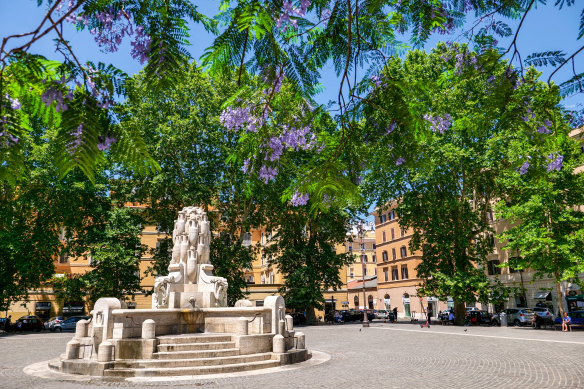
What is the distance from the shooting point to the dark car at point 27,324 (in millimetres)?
36312

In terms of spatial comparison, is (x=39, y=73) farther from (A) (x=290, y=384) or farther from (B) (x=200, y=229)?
(B) (x=200, y=229)

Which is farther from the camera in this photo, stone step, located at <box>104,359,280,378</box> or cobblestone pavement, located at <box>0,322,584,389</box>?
stone step, located at <box>104,359,280,378</box>

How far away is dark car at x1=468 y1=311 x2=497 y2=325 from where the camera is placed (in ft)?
120

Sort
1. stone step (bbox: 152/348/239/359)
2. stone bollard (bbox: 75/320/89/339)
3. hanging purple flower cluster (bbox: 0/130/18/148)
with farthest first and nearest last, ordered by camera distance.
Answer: stone bollard (bbox: 75/320/89/339) < stone step (bbox: 152/348/239/359) < hanging purple flower cluster (bbox: 0/130/18/148)

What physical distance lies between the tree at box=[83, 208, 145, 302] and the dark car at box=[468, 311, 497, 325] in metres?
27.8

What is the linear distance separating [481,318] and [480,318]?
8 cm

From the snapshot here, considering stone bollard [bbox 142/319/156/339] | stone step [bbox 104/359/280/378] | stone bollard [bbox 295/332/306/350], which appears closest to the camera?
stone step [bbox 104/359/280/378]

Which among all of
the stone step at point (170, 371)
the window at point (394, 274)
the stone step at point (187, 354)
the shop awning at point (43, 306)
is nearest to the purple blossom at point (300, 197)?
the stone step at point (170, 371)

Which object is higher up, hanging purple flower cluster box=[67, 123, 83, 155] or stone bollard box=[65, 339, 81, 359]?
hanging purple flower cluster box=[67, 123, 83, 155]

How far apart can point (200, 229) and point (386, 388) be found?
438 inches

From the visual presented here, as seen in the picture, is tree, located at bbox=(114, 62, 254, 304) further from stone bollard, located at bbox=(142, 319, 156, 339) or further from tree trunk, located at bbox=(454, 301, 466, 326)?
tree trunk, located at bbox=(454, 301, 466, 326)

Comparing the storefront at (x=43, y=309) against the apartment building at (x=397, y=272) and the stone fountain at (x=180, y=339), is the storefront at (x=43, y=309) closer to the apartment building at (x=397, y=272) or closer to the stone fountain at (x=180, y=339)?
the stone fountain at (x=180, y=339)

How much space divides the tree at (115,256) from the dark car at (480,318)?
91.2 ft

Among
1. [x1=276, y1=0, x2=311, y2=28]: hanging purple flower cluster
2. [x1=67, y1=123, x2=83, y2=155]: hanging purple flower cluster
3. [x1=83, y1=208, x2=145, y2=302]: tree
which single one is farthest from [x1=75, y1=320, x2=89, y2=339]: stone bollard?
[x1=83, y1=208, x2=145, y2=302]: tree
